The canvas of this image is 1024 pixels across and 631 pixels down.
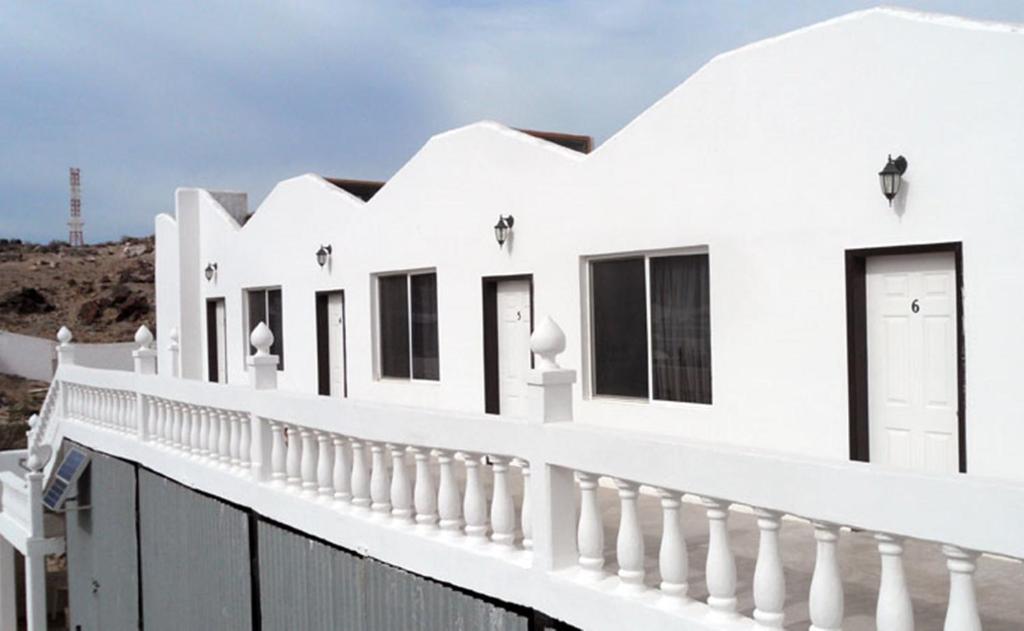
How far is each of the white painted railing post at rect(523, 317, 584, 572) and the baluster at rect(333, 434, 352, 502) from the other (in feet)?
7.40

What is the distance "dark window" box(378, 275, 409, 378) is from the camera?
13117mm

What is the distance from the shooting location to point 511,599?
5156 mm

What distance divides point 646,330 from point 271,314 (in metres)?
9.33

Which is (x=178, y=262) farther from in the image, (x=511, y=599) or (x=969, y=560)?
(x=969, y=560)

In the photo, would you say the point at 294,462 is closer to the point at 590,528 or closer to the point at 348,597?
the point at 348,597

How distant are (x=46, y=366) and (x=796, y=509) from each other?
36462 millimetres

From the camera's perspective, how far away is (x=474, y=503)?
18.1 ft

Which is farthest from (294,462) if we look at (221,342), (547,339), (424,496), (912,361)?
(221,342)

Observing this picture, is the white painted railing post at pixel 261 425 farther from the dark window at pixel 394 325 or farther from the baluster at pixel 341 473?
the dark window at pixel 394 325

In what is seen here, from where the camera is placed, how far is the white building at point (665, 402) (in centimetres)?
419

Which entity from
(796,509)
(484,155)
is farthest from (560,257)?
(796,509)

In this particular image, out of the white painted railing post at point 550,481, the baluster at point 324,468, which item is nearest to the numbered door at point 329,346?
the baluster at point 324,468

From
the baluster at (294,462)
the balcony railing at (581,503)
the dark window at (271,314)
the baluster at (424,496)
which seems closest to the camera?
the balcony railing at (581,503)

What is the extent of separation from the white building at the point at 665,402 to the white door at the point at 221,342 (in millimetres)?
5418
